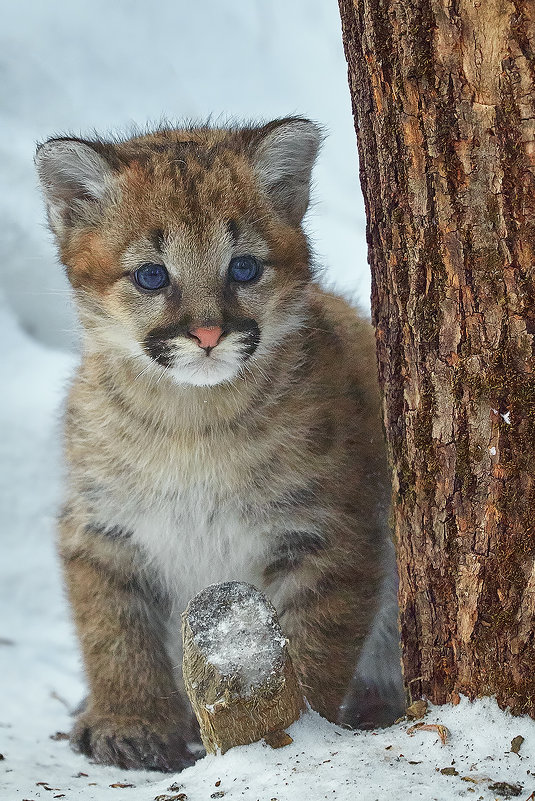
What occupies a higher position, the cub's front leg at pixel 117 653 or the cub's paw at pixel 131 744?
the cub's front leg at pixel 117 653

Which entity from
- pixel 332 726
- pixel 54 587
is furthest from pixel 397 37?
pixel 54 587

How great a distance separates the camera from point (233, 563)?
3.08m

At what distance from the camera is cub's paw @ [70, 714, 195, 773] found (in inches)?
118

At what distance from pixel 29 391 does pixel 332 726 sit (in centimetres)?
384

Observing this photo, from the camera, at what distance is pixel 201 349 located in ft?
8.72

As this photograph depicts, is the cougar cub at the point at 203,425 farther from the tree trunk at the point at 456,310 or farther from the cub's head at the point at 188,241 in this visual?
the tree trunk at the point at 456,310

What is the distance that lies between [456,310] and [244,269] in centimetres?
86

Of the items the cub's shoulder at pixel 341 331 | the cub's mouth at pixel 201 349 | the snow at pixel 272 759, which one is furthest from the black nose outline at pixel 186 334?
the snow at pixel 272 759

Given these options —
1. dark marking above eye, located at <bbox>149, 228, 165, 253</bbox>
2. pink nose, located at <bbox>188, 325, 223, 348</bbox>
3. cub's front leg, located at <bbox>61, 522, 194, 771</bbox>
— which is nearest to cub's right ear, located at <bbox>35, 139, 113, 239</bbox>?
dark marking above eye, located at <bbox>149, 228, 165, 253</bbox>

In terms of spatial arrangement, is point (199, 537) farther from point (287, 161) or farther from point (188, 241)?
point (287, 161)

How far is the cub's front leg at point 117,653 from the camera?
10.3 ft

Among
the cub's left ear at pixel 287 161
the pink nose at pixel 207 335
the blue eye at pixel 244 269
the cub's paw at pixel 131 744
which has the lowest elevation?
the cub's paw at pixel 131 744

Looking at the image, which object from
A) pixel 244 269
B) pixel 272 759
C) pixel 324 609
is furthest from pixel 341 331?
pixel 272 759

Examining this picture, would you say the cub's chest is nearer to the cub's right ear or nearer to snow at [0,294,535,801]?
snow at [0,294,535,801]
